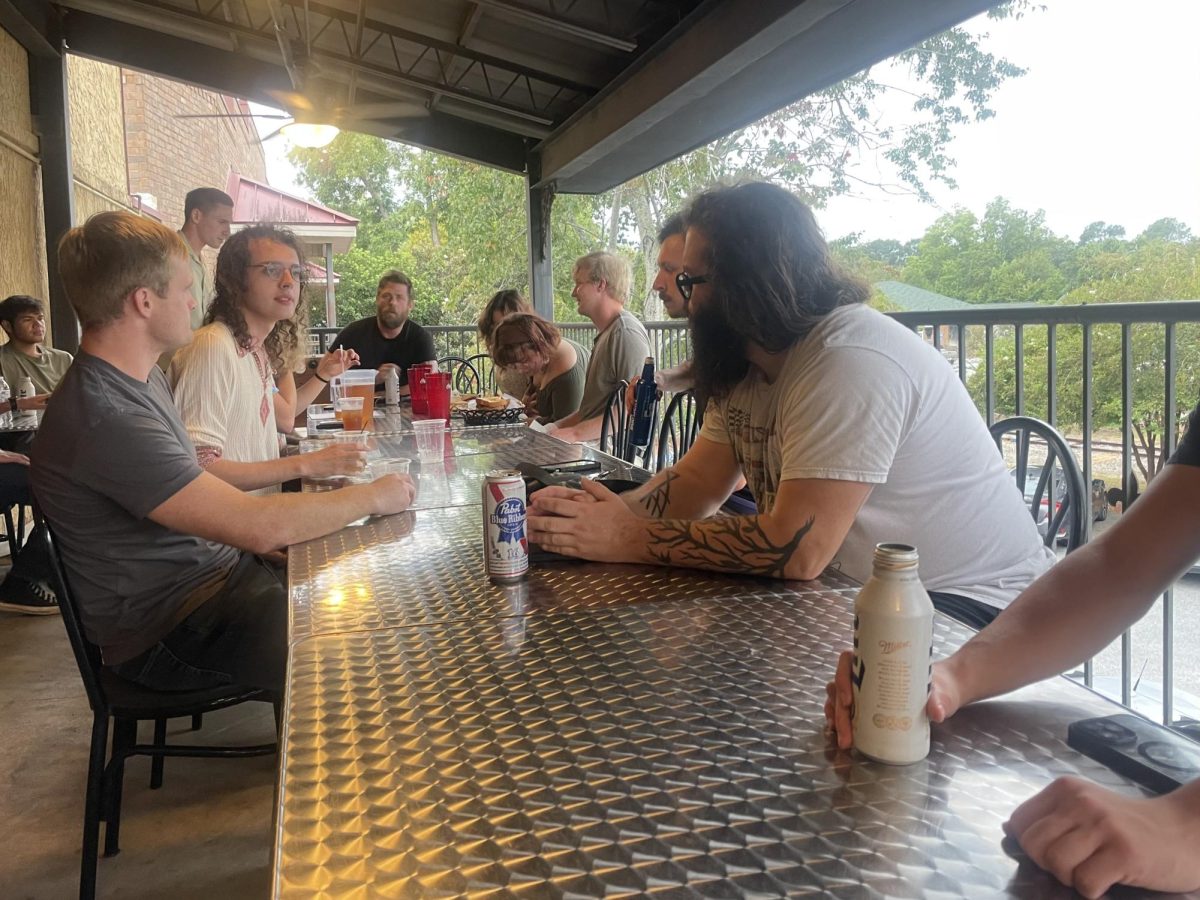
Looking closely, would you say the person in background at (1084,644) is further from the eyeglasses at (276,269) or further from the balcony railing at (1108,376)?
the eyeglasses at (276,269)

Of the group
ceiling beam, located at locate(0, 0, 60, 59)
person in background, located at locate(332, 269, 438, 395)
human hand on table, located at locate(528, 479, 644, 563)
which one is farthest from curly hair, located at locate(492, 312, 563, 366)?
ceiling beam, located at locate(0, 0, 60, 59)

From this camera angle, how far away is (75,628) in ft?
5.79

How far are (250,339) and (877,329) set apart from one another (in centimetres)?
202

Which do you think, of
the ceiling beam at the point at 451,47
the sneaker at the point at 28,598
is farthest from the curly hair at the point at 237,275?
the ceiling beam at the point at 451,47

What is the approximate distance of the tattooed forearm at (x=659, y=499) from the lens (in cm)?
191

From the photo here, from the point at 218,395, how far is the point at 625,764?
2.04 meters

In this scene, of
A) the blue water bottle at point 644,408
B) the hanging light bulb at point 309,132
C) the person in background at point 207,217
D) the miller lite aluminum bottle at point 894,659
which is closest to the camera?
the miller lite aluminum bottle at point 894,659

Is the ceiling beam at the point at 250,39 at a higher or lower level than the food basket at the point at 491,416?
higher

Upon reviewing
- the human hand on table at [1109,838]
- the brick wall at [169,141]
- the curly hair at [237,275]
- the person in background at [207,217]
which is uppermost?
the brick wall at [169,141]

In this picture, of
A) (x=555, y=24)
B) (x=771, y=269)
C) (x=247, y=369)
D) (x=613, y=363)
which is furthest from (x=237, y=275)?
(x=555, y=24)

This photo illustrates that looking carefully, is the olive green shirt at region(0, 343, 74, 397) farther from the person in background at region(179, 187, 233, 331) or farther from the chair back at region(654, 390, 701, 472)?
the chair back at region(654, 390, 701, 472)

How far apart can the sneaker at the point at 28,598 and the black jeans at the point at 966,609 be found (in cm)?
390

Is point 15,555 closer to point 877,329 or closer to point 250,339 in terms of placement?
point 250,339

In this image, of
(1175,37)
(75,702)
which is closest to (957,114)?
(1175,37)
